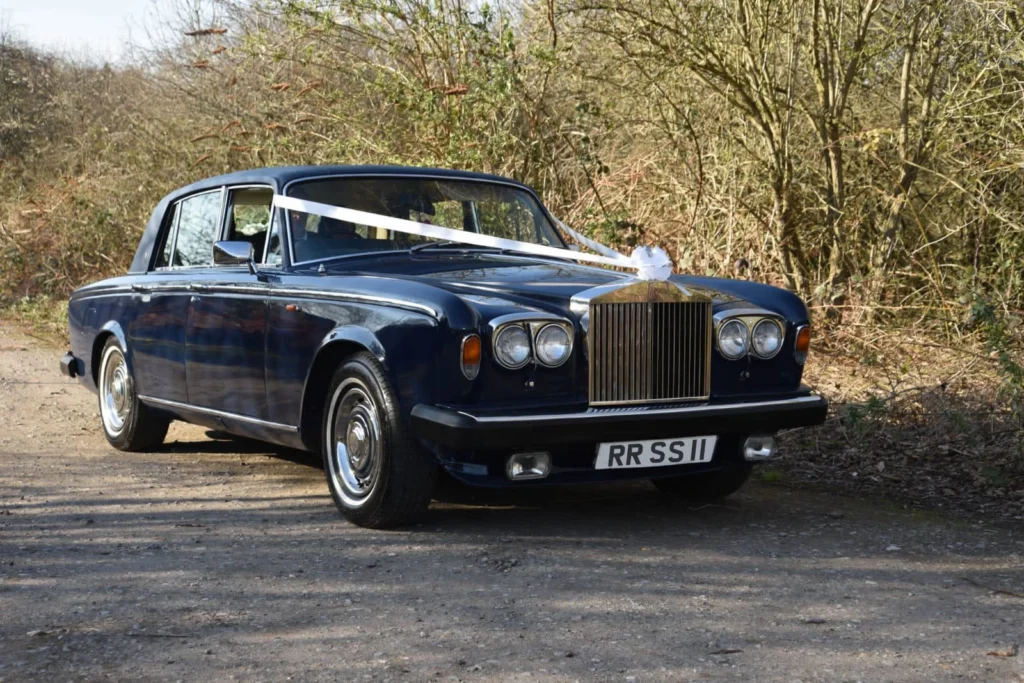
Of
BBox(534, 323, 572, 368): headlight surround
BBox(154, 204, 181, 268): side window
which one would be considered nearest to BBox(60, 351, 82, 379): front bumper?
BBox(154, 204, 181, 268): side window

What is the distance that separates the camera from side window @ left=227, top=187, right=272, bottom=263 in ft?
21.2

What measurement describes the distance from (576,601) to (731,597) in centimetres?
55

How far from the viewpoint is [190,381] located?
6.65 meters

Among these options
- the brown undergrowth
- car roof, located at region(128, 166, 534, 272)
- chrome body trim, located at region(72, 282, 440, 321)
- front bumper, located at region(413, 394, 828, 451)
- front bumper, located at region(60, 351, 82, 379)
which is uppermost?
car roof, located at region(128, 166, 534, 272)

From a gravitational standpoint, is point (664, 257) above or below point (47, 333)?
above

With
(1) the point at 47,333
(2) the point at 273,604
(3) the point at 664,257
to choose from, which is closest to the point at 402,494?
(2) the point at 273,604

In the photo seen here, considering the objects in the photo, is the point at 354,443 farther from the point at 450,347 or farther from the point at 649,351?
the point at 649,351

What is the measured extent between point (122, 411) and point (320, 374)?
7.82 ft

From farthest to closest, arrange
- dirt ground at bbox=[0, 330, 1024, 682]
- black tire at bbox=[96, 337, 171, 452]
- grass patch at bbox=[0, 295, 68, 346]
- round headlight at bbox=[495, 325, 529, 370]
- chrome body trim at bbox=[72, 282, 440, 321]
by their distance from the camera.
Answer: grass patch at bbox=[0, 295, 68, 346]
black tire at bbox=[96, 337, 171, 452]
chrome body trim at bbox=[72, 282, 440, 321]
round headlight at bbox=[495, 325, 529, 370]
dirt ground at bbox=[0, 330, 1024, 682]

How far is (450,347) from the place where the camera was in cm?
491

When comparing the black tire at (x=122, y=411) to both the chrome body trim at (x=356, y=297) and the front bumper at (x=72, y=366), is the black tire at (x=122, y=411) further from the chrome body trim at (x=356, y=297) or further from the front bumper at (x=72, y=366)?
the chrome body trim at (x=356, y=297)

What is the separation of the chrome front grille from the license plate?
18 cm

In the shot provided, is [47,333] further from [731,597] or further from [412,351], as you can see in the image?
[731,597]

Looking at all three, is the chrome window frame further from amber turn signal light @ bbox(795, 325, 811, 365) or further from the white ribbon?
amber turn signal light @ bbox(795, 325, 811, 365)
